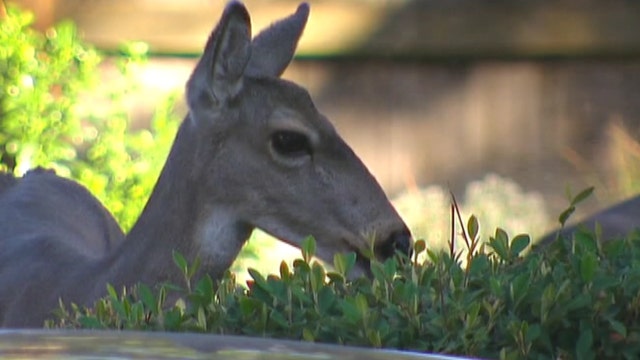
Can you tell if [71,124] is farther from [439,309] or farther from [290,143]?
[439,309]

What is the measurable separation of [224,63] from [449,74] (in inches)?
146

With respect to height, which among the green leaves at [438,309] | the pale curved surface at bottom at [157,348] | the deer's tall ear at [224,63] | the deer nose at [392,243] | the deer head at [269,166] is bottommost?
the pale curved surface at bottom at [157,348]

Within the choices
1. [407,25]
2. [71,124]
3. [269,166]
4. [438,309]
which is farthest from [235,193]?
[407,25]

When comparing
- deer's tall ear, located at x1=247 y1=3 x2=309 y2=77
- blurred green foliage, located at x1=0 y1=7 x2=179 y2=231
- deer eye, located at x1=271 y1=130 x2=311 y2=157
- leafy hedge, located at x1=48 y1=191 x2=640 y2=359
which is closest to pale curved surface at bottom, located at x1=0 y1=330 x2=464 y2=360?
leafy hedge, located at x1=48 y1=191 x2=640 y2=359

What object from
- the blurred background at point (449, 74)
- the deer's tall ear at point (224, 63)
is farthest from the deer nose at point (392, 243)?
the blurred background at point (449, 74)

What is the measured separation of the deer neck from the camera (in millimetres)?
5633

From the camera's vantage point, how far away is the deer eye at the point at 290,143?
5.78 m

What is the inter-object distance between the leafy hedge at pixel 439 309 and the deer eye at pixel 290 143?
1.83 metres

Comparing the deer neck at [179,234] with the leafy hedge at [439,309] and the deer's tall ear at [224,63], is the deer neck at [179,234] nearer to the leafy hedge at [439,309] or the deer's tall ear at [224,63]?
the deer's tall ear at [224,63]

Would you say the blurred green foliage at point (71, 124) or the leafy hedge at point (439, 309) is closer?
the leafy hedge at point (439, 309)

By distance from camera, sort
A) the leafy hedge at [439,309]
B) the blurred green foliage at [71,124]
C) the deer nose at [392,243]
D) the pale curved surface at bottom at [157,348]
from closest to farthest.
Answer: the pale curved surface at bottom at [157,348], the leafy hedge at [439,309], the deer nose at [392,243], the blurred green foliage at [71,124]

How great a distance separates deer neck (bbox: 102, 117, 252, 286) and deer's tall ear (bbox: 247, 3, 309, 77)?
22.3 inches

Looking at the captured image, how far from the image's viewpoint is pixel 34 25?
362 inches

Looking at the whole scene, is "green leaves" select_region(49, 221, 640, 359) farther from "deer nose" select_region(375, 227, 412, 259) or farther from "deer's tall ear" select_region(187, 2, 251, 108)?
"deer's tall ear" select_region(187, 2, 251, 108)
